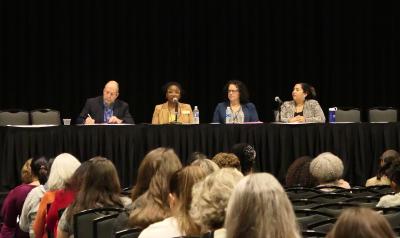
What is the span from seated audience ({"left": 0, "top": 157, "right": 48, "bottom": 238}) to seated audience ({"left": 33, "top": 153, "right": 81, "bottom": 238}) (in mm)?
1020

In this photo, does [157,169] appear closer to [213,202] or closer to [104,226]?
[104,226]

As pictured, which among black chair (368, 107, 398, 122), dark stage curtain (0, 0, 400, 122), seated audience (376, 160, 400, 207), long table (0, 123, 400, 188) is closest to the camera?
seated audience (376, 160, 400, 207)

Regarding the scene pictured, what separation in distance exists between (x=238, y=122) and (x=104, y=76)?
3.58 meters

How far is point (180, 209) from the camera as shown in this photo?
368cm

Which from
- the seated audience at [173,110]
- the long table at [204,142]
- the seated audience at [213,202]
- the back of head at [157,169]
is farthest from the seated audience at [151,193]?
the seated audience at [173,110]

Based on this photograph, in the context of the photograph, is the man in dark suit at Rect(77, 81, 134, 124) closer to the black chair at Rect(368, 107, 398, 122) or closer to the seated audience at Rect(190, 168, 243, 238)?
the black chair at Rect(368, 107, 398, 122)

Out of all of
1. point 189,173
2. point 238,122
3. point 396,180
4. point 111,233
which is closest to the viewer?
point 189,173

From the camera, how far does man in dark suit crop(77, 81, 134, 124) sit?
10039 mm

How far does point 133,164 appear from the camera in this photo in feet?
29.9

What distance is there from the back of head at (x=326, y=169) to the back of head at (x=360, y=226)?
3570 millimetres

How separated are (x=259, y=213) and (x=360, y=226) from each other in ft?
1.65

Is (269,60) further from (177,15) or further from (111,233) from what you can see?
(111,233)

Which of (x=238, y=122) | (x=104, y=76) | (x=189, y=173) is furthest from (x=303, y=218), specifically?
(x=104, y=76)

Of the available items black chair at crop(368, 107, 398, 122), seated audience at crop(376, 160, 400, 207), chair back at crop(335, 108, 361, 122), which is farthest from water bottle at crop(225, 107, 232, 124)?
seated audience at crop(376, 160, 400, 207)
